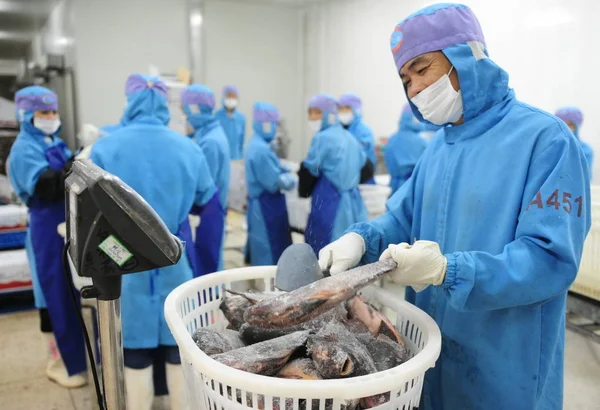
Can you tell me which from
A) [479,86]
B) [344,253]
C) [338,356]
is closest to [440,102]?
[479,86]

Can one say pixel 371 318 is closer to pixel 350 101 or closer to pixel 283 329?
pixel 283 329

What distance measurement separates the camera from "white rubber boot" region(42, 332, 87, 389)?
2702 mm

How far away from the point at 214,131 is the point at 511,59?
286 cm

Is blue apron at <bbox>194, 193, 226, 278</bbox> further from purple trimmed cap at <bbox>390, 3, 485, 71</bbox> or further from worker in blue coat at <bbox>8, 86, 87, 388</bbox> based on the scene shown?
purple trimmed cap at <bbox>390, 3, 485, 71</bbox>

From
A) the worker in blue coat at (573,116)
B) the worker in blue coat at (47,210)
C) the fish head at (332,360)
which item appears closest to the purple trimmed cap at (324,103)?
the worker in blue coat at (573,116)

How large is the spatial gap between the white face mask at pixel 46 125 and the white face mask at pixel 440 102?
225cm

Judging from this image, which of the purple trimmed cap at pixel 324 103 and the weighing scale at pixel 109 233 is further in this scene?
the purple trimmed cap at pixel 324 103

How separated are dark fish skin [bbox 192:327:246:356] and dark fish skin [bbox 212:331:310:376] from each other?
56mm

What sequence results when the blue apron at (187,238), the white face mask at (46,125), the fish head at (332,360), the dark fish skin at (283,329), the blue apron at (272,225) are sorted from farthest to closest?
the blue apron at (272,225)
the white face mask at (46,125)
the blue apron at (187,238)
the dark fish skin at (283,329)
the fish head at (332,360)

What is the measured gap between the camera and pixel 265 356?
95 centimetres

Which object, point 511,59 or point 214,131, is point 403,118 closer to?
point 511,59

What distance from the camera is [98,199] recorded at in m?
0.78

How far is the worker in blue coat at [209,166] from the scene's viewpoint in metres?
3.12

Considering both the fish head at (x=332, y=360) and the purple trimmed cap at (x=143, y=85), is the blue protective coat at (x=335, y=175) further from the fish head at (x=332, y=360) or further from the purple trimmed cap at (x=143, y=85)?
the fish head at (x=332, y=360)
